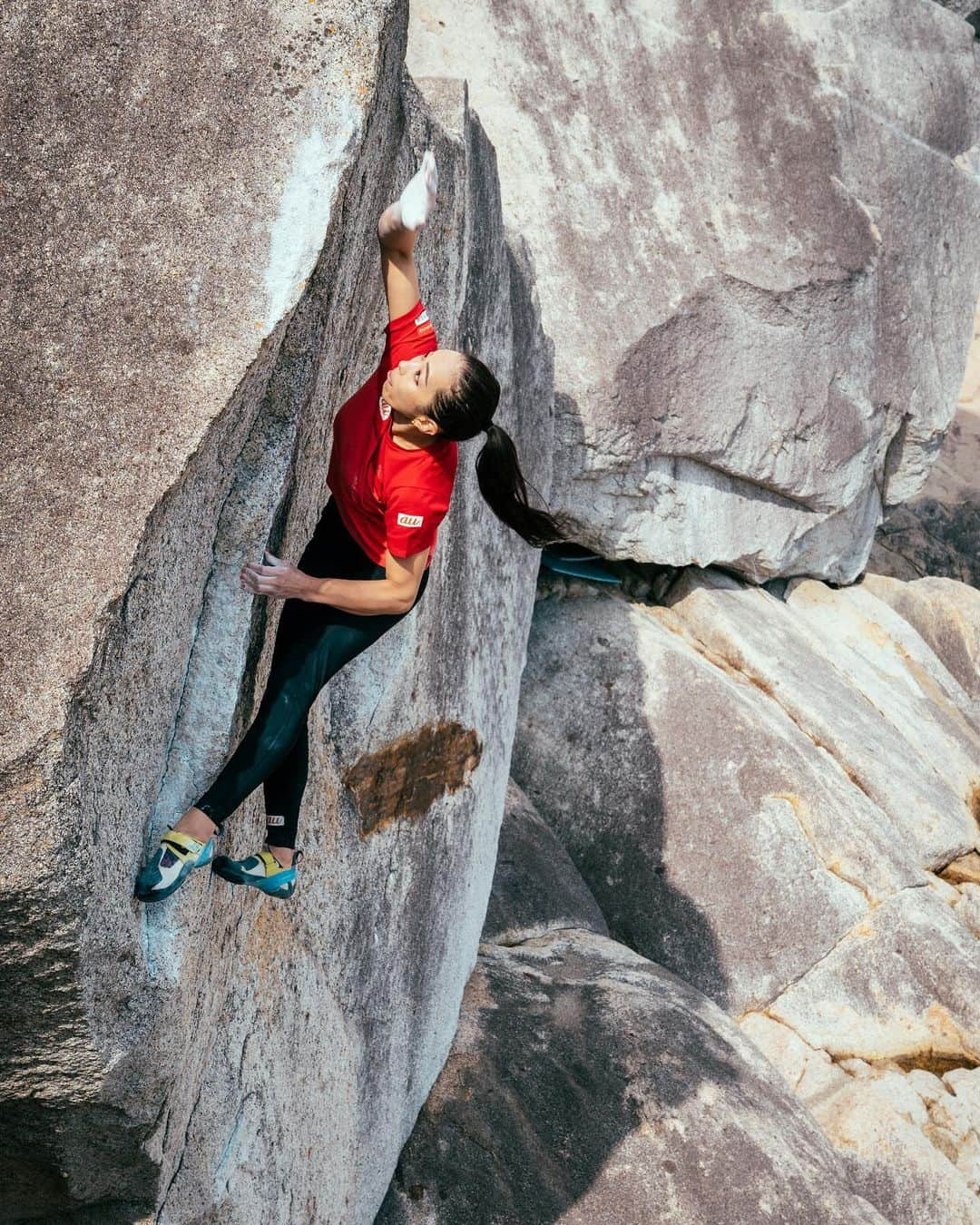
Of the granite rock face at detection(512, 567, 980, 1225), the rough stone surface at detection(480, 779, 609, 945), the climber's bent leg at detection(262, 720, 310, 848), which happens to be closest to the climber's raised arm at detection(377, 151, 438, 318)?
the climber's bent leg at detection(262, 720, 310, 848)

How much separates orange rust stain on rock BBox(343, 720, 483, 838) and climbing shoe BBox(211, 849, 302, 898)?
907 millimetres

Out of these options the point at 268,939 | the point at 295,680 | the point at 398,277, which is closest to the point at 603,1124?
the point at 268,939

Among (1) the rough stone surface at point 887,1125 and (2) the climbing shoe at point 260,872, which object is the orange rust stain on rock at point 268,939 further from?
(1) the rough stone surface at point 887,1125

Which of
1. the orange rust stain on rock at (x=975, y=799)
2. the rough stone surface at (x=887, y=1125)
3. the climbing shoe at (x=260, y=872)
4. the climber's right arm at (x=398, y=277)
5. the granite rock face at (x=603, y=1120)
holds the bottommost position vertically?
the rough stone surface at (x=887, y=1125)

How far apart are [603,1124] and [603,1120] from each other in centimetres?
2

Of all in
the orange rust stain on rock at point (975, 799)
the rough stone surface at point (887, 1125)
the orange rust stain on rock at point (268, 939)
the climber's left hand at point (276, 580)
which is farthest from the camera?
the orange rust stain on rock at point (975, 799)

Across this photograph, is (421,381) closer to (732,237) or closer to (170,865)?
(170,865)

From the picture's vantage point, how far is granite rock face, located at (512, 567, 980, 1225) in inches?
277

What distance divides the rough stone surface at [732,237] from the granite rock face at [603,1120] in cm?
298

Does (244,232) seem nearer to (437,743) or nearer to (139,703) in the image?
(139,703)

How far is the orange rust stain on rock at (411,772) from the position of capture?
163 inches

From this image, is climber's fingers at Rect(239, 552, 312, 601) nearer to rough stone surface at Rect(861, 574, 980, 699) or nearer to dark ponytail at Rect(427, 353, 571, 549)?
dark ponytail at Rect(427, 353, 571, 549)

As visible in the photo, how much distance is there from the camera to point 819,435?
8.25 m

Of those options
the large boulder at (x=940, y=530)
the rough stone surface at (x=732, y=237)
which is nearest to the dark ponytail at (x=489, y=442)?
the rough stone surface at (x=732, y=237)
